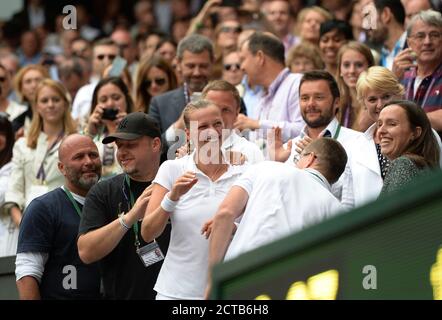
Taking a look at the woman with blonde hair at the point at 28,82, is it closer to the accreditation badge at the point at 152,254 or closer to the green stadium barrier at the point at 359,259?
the accreditation badge at the point at 152,254

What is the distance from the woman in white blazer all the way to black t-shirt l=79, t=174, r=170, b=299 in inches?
96.4

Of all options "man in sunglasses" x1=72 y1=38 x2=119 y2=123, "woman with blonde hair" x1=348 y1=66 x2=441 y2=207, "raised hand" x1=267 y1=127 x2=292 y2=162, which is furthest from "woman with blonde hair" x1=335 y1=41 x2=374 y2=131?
"man in sunglasses" x1=72 y1=38 x2=119 y2=123

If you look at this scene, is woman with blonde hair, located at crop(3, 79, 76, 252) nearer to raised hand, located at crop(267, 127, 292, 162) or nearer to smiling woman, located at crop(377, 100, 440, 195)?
raised hand, located at crop(267, 127, 292, 162)

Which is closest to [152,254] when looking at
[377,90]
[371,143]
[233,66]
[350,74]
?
[371,143]

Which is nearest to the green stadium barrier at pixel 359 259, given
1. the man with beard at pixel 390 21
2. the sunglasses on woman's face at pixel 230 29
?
the man with beard at pixel 390 21

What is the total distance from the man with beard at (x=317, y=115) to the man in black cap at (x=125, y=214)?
1.07 meters

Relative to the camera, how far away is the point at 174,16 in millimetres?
17984

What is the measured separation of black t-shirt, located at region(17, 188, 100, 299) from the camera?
848 centimetres

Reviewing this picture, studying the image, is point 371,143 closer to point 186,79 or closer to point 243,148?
point 243,148

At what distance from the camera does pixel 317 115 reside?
8.95m

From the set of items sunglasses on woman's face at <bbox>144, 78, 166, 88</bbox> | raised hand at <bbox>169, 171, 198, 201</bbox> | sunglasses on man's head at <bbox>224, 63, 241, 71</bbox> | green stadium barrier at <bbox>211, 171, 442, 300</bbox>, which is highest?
sunglasses on man's head at <bbox>224, 63, 241, 71</bbox>
